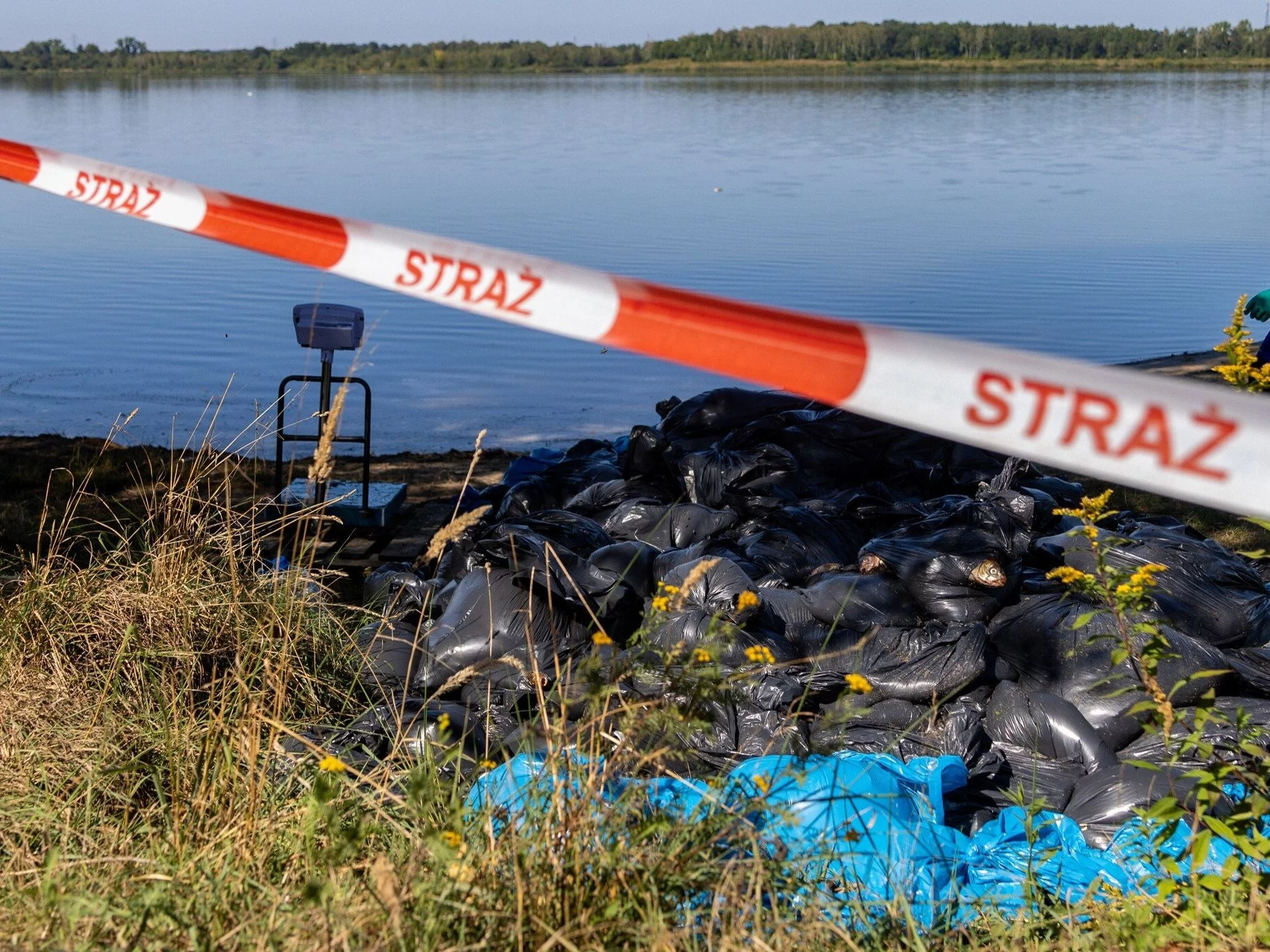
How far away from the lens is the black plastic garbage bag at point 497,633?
4344 millimetres

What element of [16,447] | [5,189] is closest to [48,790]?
[16,447]

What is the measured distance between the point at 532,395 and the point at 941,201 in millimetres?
15657

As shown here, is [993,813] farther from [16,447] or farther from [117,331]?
[117,331]

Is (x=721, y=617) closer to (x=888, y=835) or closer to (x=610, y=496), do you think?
(x=888, y=835)

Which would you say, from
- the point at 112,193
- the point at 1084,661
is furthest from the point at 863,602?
the point at 112,193

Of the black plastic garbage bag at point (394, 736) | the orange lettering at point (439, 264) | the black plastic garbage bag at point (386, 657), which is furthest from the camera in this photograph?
the black plastic garbage bag at point (386, 657)

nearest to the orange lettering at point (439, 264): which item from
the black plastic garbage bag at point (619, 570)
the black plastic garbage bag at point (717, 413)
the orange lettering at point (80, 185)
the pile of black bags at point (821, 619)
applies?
the pile of black bags at point (821, 619)

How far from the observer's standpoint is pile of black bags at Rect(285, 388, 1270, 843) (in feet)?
11.5

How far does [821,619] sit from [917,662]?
0.53 m

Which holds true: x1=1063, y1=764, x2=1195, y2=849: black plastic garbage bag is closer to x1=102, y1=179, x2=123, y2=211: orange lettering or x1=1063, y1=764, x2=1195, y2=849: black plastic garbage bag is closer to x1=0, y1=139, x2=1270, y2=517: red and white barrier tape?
x1=0, y1=139, x2=1270, y2=517: red and white barrier tape

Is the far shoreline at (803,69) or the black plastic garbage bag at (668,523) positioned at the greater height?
the far shoreline at (803,69)

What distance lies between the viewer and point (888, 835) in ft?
8.75

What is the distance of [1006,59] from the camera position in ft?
345

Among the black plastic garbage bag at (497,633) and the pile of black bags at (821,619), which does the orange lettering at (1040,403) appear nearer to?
the pile of black bags at (821,619)
